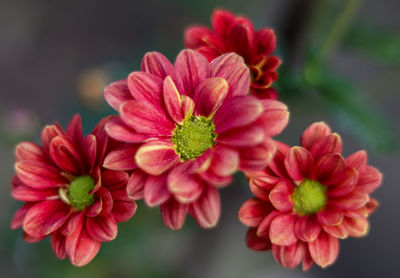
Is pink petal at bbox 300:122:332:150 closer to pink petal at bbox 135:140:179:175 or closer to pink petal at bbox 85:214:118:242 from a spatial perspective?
pink petal at bbox 135:140:179:175

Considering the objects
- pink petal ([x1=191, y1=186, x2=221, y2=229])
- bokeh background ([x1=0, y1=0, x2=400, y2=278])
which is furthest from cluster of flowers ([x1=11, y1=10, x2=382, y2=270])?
bokeh background ([x1=0, y1=0, x2=400, y2=278])

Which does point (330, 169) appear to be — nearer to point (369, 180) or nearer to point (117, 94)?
point (369, 180)

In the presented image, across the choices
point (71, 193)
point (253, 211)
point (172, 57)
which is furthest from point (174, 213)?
point (172, 57)

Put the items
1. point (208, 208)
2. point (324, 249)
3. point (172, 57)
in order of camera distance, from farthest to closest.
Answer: point (172, 57), point (324, 249), point (208, 208)

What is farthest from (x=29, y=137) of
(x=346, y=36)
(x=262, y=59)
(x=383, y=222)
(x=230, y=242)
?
(x=383, y=222)

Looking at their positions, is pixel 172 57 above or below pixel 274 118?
below

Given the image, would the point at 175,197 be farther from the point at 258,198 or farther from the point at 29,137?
the point at 29,137

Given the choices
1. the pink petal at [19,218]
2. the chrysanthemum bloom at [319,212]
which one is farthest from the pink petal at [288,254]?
the pink petal at [19,218]
